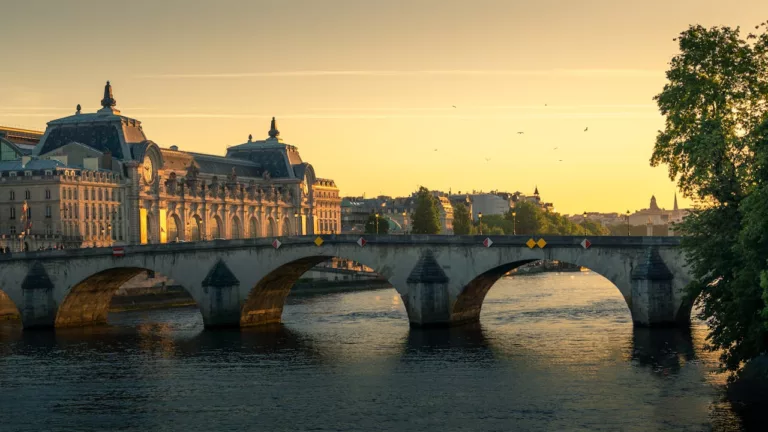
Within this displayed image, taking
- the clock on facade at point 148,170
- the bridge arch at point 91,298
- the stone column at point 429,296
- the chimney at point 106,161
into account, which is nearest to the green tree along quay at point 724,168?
the stone column at point 429,296

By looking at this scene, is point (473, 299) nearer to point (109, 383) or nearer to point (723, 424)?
point (109, 383)

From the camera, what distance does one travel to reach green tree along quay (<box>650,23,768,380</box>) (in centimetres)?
4350

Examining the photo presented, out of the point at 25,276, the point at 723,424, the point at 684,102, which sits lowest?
the point at 723,424

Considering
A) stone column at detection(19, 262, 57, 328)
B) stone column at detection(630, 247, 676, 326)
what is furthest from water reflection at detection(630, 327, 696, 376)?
stone column at detection(19, 262, 57, 328)

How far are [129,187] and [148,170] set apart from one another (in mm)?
4650

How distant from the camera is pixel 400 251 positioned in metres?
78.5

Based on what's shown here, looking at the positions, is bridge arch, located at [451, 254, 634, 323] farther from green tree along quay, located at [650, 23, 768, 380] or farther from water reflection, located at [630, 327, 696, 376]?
green tree along quay, located at [650, 23, 768, 380]

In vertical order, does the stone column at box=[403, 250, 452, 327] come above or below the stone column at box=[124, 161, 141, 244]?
below

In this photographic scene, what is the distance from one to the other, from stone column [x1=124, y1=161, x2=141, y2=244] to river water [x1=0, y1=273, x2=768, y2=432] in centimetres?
6778

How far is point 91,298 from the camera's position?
8856cm

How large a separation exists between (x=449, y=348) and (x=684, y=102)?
2136cm

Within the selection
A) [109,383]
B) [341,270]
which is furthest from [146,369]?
[341,270]

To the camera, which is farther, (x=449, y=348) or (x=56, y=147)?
(x=56, y=147)

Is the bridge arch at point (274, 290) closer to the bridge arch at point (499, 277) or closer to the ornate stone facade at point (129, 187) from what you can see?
the bridge arch at point (499, 277)
